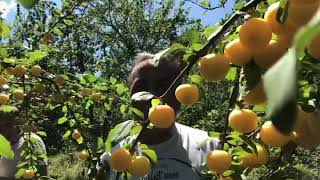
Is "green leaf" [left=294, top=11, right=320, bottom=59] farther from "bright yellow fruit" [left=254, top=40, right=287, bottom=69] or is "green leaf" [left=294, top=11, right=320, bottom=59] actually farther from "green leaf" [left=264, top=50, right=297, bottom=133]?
"bright yellow fruit" [left=254, top=40, right=287, bottom=69]

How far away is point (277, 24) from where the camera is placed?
0.51m

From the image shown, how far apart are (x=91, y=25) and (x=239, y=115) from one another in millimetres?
20707

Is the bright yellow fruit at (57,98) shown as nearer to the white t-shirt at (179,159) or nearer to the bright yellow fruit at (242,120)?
the white t-shirt at (179,159)

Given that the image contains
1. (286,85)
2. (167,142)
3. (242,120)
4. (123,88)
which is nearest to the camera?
(286,85)

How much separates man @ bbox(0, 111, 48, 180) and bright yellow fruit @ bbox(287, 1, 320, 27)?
7.41 feet

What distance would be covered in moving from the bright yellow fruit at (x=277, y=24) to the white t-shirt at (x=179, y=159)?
1468mm

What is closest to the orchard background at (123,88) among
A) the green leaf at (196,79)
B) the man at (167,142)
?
the green leaf at (196,79)

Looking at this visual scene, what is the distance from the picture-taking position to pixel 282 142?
0.66 metres

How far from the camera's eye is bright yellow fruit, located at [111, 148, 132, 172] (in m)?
0.81

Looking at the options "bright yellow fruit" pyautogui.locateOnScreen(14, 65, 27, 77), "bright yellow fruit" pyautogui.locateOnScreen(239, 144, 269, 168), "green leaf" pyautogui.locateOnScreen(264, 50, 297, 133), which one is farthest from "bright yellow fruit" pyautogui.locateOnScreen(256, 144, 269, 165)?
"bright yellow fruit" pyautogui.locateOnScreen(14, 65, 27, 77)

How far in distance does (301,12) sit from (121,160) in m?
0.46

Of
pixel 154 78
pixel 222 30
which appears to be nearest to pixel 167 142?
pixel 154 78

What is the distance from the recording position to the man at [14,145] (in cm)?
265

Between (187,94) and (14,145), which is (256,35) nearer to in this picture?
(187,94)
